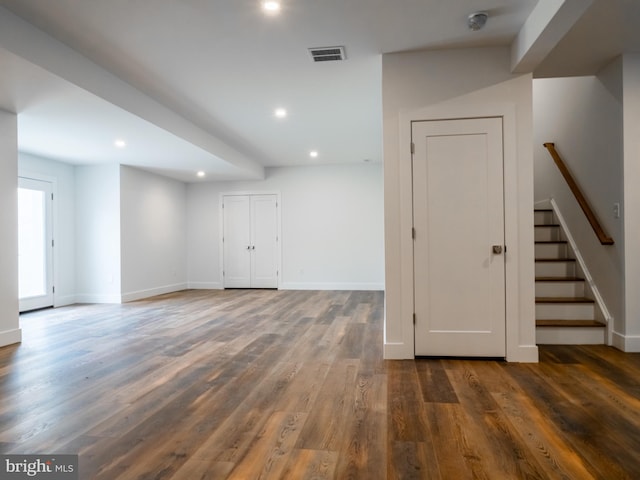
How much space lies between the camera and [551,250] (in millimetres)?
4625

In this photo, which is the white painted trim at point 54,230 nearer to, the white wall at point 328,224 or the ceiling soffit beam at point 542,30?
the white wall at point 328,224

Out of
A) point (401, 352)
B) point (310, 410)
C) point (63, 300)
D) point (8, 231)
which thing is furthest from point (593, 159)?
point (63, 300)

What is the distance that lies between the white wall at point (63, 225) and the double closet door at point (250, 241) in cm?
304

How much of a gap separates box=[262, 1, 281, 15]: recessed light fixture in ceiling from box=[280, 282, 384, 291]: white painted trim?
6.36 meters

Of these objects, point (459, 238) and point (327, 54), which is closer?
point (459, 238)

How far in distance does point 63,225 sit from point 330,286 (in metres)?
5.18

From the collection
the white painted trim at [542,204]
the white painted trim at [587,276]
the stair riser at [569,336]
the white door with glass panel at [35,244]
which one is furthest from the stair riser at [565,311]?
the white door with glass panel at [35,244]

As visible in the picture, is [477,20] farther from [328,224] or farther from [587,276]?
[328,224]

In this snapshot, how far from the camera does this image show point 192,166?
283 inches

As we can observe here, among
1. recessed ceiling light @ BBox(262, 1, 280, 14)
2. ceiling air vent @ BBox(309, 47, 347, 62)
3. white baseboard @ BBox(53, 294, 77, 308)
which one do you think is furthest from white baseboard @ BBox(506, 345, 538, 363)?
white baseboard @ BBox(53, 294, 77, 308)

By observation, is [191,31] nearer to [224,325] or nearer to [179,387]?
[179,387]

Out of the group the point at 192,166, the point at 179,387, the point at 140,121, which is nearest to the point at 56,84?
the point at 140,121

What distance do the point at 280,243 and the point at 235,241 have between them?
42.4 inches

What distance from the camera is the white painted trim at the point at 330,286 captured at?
851cm
